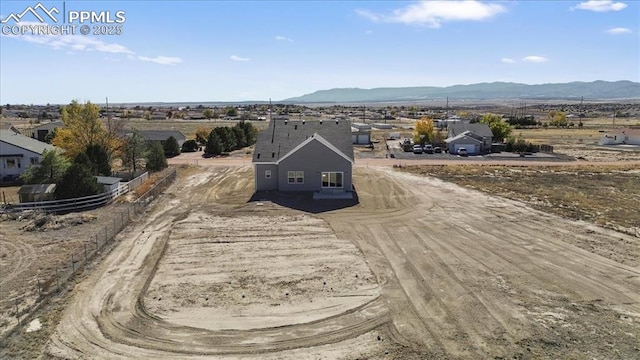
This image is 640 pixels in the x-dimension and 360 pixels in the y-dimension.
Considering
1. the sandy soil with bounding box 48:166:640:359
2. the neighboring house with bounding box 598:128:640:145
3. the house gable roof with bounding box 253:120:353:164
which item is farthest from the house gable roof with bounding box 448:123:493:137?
the sandy soil with bounding box 48:166:640:359

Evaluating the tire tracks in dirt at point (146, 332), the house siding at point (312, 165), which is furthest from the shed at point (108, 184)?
the tire tracks in dirt at point (146, 332)

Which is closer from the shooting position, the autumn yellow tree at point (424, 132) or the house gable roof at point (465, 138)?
the house gable roof at point (465, 138)

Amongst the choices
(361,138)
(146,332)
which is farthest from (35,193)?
(361,138)

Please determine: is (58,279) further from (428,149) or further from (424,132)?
(424,132)

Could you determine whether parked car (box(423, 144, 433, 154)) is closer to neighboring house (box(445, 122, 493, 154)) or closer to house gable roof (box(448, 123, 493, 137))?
neighboring house (box(445, 122, 493, 154))

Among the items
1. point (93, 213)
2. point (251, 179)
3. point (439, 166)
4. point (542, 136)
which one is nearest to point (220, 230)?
point (93, 213)

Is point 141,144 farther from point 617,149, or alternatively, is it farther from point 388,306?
point 617,149

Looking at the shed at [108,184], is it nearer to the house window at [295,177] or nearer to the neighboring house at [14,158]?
the neighboring house at [14,158]

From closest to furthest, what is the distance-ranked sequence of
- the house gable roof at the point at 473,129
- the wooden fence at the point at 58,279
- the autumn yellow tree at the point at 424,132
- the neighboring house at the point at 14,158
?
the wooden fence at the point at 58,279, the neighboring house at the point at 14,158, the house gable roof at the point at 473,129, the autumn yellow tree at the point at 424,132
